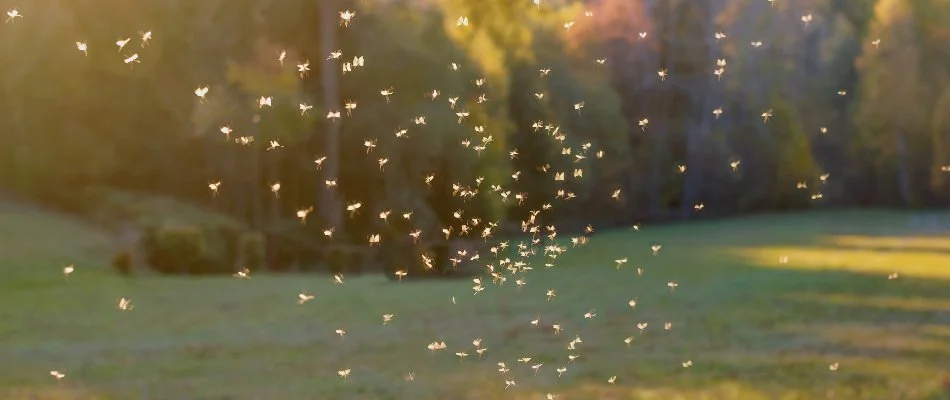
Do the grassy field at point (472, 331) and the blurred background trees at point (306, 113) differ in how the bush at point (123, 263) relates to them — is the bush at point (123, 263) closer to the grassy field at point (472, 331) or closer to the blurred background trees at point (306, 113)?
the grassy field at point (472, 331)

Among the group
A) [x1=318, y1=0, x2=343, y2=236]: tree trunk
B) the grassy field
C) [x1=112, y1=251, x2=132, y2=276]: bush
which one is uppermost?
[x1=318, y1=0, x2=343, y2=236]: tree trunk

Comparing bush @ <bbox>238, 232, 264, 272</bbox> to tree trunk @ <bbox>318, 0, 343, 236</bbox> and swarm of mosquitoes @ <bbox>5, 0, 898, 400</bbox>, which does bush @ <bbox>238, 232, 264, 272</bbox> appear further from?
tree trunk @ <bbox>318, 0, 343, 236</bbox>

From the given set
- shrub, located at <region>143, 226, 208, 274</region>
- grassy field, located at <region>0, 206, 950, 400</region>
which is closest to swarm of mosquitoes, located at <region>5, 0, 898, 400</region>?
grassy field, located at <region>0, 206, 950, 400</region>

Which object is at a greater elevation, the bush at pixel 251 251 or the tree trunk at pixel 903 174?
the tree trunk at pixel 903 174

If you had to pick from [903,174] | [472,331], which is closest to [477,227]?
[472,331]

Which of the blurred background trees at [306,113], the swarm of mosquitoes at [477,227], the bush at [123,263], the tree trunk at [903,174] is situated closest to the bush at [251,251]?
→ the blurred background trees at [306,113]
